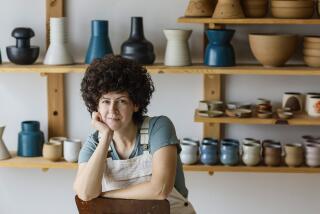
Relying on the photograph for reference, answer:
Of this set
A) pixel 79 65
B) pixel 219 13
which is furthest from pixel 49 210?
pixel 219 13

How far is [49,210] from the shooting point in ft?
10.8

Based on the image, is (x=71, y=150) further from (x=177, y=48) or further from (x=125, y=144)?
(x=125, y=144)

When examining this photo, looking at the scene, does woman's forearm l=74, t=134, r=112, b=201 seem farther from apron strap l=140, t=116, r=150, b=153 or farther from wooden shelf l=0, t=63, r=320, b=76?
wooden shelf l=0, t=63, r=320, b=76

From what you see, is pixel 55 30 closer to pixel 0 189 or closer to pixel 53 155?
pixel 53 155

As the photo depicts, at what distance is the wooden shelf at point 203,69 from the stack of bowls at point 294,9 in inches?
8.9

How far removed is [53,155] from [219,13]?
3.28 feet

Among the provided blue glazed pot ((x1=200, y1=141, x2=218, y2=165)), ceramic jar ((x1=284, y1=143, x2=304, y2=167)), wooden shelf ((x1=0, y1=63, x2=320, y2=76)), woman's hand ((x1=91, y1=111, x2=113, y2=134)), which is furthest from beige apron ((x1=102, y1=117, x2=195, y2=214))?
ceramic jar ((x1=284, y1=143, x2=304, y2=167))

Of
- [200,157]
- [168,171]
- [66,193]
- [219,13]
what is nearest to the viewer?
[168,171]

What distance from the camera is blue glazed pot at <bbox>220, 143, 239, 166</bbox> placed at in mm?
2936

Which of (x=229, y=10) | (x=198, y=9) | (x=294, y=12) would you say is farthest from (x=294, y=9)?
(x=198, y=9)

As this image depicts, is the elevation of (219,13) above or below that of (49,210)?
above

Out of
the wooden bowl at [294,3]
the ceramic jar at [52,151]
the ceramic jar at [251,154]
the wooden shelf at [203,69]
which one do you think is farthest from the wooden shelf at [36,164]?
the wooden bowl at [294,3]

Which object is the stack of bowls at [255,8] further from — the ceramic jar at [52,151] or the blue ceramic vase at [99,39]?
the ceramic jar at [52,151]

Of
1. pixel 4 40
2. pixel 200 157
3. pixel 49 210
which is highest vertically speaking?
pixel 4 40
